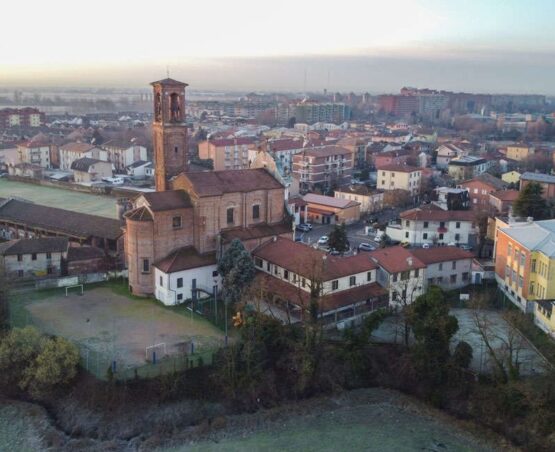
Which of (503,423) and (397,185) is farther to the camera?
(397,185)

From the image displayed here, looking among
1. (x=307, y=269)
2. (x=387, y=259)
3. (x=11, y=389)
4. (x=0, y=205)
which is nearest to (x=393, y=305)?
(x=387, y=259)

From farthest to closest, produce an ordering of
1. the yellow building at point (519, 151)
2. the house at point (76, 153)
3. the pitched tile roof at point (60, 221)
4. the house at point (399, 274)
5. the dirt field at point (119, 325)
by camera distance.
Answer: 1. the yellow building at point (519, 151)
2. the house at point (76, 153)
3. the pitched tile roof at point (60, 221)
4. the house at point (399, 274)
5. the dirt field at point (119, 325)

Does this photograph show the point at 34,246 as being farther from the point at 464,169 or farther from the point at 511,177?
the point at 464,169

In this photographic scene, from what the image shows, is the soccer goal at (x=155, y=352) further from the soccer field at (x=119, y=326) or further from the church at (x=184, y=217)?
the church at (x=184, y=217)

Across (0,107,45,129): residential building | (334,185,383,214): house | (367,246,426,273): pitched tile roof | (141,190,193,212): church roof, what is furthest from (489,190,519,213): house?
(0,107,45,129): residential building

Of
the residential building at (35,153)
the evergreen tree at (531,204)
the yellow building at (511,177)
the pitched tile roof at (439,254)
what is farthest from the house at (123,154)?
the pitched tile roof at (439,254)

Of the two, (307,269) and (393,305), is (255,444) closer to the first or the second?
(307,269)

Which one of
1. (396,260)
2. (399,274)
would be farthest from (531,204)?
(399,274)
